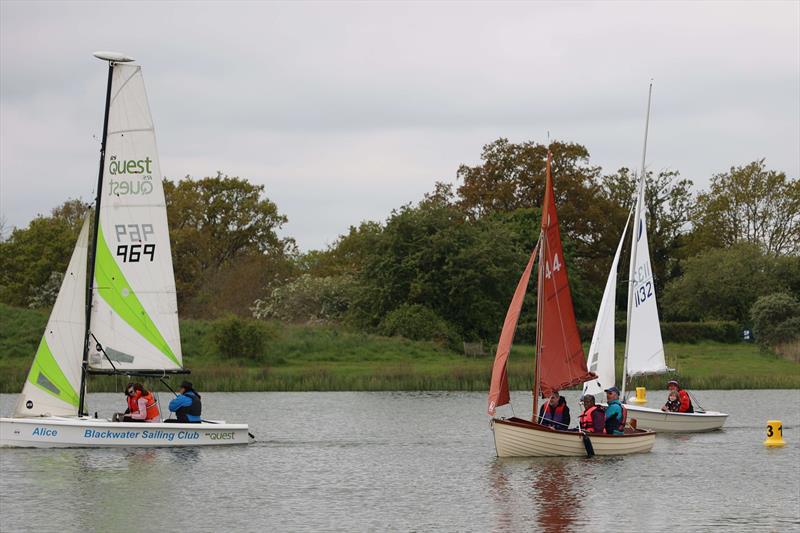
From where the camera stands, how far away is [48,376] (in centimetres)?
3366

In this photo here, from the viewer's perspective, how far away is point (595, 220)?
323ft

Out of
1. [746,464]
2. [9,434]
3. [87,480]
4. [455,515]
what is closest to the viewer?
[455,515]

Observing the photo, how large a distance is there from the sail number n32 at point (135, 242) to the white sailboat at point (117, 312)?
0.08ft

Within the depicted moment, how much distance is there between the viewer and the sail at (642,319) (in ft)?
148

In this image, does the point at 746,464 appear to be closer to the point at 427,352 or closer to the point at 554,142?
the point at 427,352

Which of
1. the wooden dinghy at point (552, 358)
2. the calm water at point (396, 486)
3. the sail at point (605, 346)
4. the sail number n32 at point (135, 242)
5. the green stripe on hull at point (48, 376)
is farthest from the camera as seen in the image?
the sail at point (605, 346)

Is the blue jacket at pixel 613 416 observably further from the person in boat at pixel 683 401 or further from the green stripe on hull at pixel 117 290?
the green stripe on hull at pixel 117 290

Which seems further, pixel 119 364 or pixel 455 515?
pixel 119 364

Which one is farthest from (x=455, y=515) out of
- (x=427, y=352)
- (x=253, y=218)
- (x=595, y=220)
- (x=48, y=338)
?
(x=253, y=218)

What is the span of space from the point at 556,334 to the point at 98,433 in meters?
11.7

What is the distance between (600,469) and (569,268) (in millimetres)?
58314

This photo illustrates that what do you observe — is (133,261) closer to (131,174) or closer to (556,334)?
(131,174)

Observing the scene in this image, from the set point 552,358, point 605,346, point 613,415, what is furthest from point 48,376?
point 605,346

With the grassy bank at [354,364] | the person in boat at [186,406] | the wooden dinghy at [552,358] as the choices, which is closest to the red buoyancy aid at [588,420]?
the wooden dinghy at [552,358]
